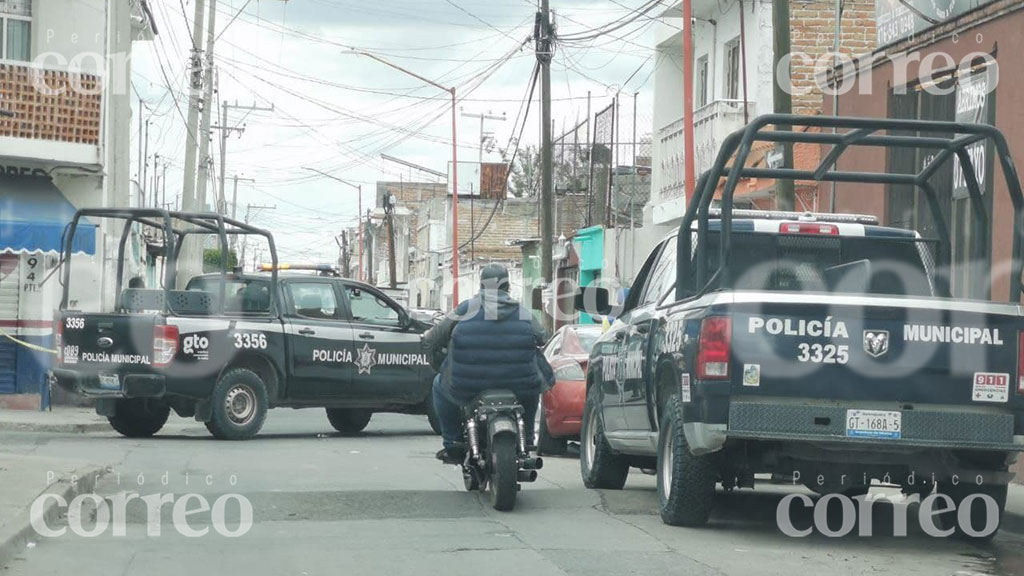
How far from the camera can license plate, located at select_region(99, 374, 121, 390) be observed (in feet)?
54.6

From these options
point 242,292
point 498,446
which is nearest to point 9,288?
point 242,292

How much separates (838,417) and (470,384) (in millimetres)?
3027

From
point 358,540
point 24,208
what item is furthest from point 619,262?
point 358,540

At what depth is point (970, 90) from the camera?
15.3m

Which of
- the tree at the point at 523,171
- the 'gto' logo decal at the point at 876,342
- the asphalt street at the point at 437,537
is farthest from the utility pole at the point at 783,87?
the tree at the point at 523,171

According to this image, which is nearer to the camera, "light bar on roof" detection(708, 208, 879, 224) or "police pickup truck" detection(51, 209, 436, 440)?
"light bar on roof" detection(708, 208, 879, 224)

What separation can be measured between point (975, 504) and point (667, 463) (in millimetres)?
1926

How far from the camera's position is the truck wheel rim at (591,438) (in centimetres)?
1225

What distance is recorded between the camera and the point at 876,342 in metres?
8.52

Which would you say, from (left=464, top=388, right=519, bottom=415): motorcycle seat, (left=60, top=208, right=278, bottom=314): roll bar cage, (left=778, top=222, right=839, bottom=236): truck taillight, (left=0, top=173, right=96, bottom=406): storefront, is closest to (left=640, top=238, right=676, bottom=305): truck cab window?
(left=778, top=222, right=839, bottom=236): truck taillight

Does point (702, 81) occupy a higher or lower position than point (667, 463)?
higher

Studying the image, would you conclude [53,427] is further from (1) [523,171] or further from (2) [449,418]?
(1) [523,171]

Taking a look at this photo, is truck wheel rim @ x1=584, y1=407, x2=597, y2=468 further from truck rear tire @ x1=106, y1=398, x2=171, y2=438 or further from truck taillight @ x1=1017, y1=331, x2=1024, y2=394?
truck rear tire @ x1=106, y1=398, x2=171, y2=438

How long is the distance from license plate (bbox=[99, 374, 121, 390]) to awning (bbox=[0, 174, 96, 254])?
18.7 ft
